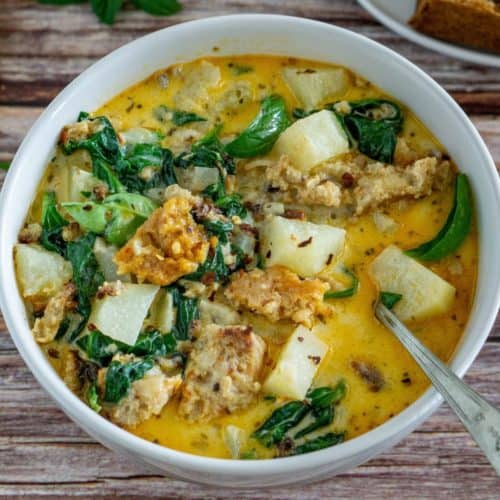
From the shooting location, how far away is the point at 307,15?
16.2 feet

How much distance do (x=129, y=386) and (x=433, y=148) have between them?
5.18 feet

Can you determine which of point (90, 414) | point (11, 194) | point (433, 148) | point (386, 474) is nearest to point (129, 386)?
point (90, 414)

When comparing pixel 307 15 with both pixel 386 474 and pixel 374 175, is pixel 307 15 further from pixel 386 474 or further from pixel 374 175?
pixel 386 474

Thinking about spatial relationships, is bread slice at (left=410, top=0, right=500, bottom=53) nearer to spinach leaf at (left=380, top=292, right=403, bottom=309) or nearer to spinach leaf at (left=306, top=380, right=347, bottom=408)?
spinach leaf at (left=380, top=292, right=403, bottom=309)

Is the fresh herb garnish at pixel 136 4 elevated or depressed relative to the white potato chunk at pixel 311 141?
depressed

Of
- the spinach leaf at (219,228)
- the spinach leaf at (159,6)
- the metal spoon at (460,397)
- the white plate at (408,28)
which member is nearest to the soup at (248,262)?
the spinach leaf at (219,228)

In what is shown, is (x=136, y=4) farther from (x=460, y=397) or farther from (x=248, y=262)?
(x=460, y=397)

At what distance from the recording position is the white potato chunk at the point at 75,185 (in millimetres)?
3803

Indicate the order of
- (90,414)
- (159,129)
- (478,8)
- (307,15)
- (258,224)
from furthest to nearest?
1. (307,15)
2. (478,8)
3. (159,129)
4. (258,224)
5. (90,414)

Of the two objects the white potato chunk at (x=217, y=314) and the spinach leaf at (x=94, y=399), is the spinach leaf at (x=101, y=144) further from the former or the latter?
the spinach leaf at (x=94, y=399)

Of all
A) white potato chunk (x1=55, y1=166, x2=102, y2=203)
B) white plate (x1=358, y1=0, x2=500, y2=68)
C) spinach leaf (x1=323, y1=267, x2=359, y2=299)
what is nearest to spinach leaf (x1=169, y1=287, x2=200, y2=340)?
spinach leaf (x1=323, y1=267, x2=359, y2=299)

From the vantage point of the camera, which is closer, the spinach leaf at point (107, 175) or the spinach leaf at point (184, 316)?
the spinach leaf at point (184, 316)

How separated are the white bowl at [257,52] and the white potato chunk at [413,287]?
0.47ft

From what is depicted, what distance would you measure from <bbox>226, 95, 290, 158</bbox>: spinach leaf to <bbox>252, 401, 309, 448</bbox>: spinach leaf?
40.9 inches
